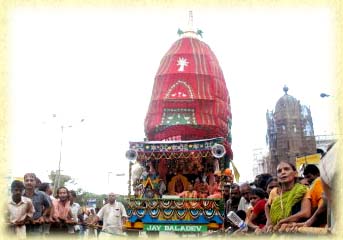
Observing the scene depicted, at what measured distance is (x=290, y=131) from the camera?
95.2ft

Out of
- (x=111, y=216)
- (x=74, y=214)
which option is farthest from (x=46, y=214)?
(x=111, y=216)

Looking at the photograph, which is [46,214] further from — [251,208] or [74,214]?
[251,208]

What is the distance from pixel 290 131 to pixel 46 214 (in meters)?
25.5

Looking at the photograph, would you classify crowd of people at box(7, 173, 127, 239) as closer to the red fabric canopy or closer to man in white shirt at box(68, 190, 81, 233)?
man in white shirt at box(68, 190, 81, 233)

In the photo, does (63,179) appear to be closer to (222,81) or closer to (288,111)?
(288,111)

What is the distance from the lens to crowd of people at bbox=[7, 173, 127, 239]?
4.71m

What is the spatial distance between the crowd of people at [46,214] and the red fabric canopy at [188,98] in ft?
23.3

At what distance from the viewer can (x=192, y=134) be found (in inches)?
568

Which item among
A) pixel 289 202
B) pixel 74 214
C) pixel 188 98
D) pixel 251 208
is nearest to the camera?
pixel 289 202

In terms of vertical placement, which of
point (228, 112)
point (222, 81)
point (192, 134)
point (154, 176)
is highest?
point (222, 81)

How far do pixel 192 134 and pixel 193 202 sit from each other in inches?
184

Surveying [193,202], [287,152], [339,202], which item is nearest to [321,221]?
[339,202]

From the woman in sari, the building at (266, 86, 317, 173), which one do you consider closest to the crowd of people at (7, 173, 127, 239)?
the woman in sari

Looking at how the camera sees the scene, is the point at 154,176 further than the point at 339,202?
Yes
